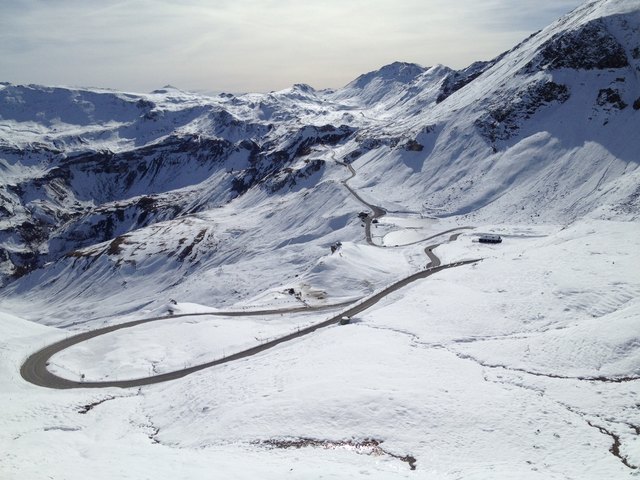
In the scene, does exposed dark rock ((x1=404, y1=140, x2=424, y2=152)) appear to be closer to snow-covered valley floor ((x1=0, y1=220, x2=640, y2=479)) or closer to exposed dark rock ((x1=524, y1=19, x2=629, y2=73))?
exposed dark rock ((x1=524, y1=19, x2=629, y2=73))

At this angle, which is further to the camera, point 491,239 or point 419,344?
point 491,239

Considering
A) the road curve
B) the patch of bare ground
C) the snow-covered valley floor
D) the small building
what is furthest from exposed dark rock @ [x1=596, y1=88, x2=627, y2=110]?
the patch of bare ground

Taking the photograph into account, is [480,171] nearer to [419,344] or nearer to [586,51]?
[586,51]

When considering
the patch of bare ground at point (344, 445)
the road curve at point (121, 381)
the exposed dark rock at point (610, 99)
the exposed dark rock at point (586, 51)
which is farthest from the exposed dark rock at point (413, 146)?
the patch of bare ground at point (344, 445)

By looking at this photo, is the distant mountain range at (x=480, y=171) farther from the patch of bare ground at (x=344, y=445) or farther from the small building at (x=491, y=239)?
the patch of bare ground at (x=344, y=445)

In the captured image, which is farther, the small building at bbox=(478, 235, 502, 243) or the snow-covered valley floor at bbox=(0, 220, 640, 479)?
the small building at bbox=(478, 235, 502, 243)

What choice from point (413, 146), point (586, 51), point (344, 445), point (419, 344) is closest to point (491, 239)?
point (419, 344)

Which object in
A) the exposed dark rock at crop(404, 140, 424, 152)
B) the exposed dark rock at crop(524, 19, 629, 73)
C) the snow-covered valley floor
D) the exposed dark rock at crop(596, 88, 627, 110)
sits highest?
the exposed dark rock at crop(524, 19, 629, 73)

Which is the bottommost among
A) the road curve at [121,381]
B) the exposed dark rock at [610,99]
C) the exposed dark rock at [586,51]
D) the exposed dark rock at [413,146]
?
the road curve at [121,381]
